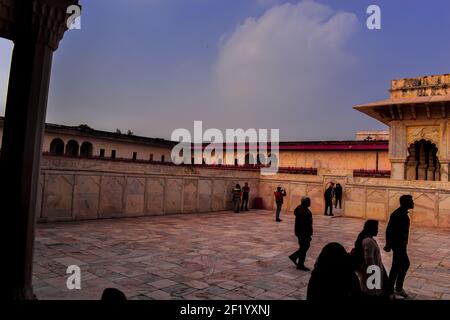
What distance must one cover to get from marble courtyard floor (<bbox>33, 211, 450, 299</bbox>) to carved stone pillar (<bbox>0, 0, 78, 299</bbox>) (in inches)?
52.7

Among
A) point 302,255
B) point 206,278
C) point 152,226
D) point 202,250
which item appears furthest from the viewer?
point 152,226

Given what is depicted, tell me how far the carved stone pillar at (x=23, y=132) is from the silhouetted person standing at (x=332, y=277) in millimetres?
2930

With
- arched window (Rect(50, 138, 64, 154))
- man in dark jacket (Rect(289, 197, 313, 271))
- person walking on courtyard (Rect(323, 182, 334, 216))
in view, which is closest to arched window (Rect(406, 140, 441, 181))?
person walking on courtyard (Rect(323, 182, 334, 216))

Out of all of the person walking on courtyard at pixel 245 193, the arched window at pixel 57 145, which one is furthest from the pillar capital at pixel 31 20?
the arched window at pixel 57 145

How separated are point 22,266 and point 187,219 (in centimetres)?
997

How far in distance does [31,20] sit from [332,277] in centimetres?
392

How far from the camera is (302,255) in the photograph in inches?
260

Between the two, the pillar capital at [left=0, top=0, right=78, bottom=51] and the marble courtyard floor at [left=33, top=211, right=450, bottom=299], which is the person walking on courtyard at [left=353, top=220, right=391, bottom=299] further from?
the pillar capital at [left=0, top=0, right=78, bottom=51]

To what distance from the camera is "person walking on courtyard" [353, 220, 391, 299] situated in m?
3.76

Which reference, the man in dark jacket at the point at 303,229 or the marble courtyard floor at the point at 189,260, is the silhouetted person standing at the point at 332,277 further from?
the man in dark jacket at the point at 303,229

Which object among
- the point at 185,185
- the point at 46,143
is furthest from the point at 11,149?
the point at 46,143

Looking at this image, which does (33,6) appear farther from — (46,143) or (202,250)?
(46,143)

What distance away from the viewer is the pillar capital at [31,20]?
3471 mm
